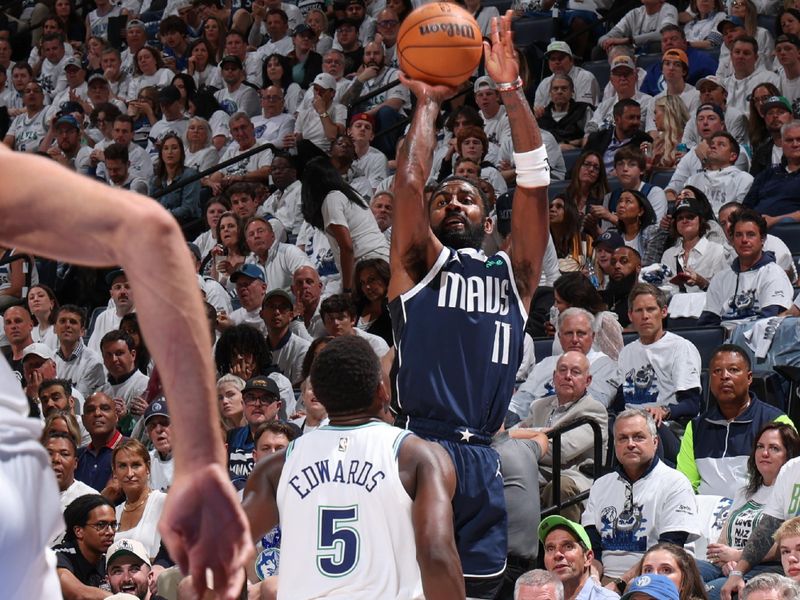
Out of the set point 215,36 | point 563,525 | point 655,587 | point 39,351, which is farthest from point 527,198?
point 215,36

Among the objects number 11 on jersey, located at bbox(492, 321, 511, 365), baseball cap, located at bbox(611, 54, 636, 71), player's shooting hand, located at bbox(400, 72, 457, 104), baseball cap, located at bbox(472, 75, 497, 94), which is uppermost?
player's shooting hand, located at bbox(400, 72, 457, 104)

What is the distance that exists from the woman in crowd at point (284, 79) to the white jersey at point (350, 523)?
34.6 ft

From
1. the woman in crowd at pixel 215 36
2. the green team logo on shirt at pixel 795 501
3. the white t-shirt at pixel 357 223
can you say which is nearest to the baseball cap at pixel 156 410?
the white t-shirt at pixel 357 223

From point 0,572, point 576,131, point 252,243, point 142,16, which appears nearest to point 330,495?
point 0,572

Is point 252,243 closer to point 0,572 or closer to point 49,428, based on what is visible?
point 49,428

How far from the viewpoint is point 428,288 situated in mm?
4965

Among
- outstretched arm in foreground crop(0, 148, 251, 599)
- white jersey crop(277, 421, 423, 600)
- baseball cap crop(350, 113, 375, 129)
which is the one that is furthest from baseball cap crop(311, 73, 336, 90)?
outstretched arm in foreground crop(0, 148, 251, 599)


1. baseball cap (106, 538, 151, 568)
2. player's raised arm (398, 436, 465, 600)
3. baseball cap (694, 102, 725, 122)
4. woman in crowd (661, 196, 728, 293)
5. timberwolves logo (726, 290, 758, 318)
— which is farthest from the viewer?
baseball cap (694, 102, 725, 122)

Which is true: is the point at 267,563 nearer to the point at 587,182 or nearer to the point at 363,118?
the point at 587,182

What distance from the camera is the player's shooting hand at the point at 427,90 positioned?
529 centimetres

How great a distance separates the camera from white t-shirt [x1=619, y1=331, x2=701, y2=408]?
28.0 feet

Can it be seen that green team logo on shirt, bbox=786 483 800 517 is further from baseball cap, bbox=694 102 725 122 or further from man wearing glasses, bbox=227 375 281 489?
baseball cap, bbox=694 102 725 122

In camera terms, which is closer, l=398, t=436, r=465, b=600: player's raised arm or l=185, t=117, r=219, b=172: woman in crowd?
l=398, t=436, r=465, b=600: player's raised arm

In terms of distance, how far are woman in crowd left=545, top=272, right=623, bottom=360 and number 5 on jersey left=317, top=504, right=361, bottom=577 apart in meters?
5.40
